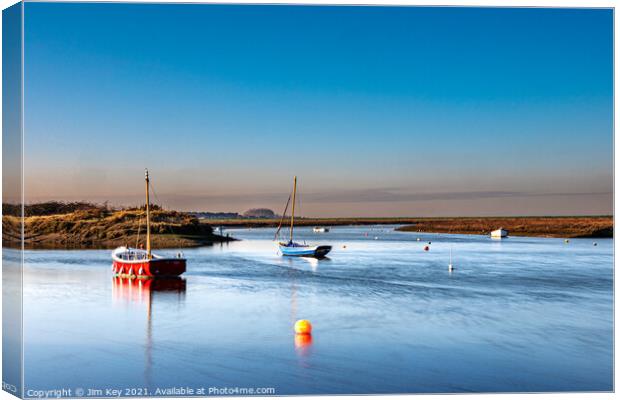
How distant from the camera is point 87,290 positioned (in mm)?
15281

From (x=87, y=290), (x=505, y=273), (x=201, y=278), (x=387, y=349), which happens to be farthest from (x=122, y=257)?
(x=387, y=349)

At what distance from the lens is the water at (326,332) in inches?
281

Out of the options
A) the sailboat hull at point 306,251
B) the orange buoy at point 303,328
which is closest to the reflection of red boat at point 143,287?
the orange buoy at point 303,328

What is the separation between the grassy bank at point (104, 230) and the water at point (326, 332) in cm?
1234

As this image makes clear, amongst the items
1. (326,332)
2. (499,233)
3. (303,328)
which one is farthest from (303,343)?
(499,233)

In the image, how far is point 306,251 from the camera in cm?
2658

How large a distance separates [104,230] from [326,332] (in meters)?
26.3

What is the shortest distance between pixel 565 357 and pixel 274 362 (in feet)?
11.3

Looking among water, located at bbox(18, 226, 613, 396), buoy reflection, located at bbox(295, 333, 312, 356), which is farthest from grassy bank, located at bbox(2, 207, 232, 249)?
buoy reflection, located at bbox(295, 333, 312, 356)

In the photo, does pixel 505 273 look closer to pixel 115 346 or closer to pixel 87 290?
pixel 87 290

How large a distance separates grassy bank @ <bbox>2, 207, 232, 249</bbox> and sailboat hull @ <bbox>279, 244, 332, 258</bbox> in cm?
738

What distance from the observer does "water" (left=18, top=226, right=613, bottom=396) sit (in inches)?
281

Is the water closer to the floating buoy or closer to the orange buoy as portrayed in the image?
the floating buoy

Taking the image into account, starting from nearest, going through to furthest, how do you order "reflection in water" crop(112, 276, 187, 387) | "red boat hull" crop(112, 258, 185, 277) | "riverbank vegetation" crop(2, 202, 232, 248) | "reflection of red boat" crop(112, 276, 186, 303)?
Answer: "reflection in water" crop(112, 276, 187, 387), "reflection of red boat" crop(112, 276, 186, 303), "red boat hull" crop(112, 258, 185, 277), "riverbank vegetation" crop(2, 202, 232, 248)
